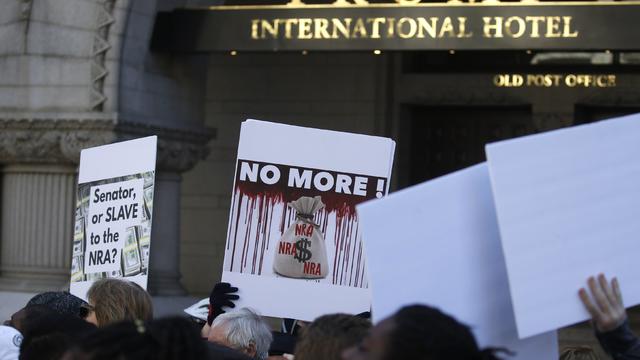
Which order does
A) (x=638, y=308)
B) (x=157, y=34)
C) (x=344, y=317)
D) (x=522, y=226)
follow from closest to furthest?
(x=522, y=226), (x=344, y=317), (x=157, y=34), (x=638, y=308)

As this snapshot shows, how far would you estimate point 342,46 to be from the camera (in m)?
11.8

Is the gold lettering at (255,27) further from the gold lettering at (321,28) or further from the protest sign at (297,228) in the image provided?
the protest sign at (297,228)

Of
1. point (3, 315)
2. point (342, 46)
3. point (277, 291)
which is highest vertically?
point (342, 46)

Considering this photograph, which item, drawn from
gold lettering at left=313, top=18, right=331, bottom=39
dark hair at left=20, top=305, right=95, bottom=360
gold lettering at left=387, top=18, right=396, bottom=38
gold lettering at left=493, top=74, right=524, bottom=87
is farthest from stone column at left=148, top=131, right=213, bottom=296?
dark hair at left=20, top=305, right=95, bottom=360

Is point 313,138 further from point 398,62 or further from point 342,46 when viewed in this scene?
point 398,62

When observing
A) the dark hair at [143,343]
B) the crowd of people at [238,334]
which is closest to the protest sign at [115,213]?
the crowd of people at [238,334]

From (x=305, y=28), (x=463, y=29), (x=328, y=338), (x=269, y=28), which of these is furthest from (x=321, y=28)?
(x=328, y=338)

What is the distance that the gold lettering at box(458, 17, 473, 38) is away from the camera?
11.5 m

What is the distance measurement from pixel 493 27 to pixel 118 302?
6204mm

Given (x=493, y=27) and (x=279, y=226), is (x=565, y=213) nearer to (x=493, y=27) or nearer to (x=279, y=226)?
(x=279, y=226)

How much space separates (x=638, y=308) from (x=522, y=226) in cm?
1124

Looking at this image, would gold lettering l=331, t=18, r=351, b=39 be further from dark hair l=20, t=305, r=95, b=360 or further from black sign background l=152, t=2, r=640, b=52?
dark hair l=20, t=305, r=95, b=360

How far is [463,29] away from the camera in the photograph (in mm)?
11492

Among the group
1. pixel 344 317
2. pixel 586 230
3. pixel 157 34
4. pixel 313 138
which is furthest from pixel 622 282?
pixel 157 34
